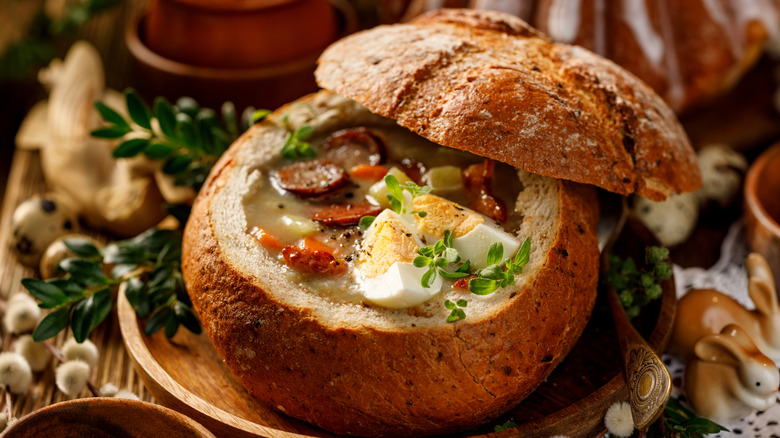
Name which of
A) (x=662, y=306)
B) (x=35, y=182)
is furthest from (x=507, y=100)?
(x=35, y=182)

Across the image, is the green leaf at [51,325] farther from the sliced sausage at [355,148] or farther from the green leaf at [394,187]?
the green leaf at [394,187]

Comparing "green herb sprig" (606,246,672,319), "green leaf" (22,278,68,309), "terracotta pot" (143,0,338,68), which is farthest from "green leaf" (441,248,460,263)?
"terracotta pot" (143,0,338,68)

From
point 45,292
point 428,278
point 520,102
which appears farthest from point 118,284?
point 520,102

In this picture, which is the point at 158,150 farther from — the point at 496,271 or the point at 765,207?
the point at 765,207

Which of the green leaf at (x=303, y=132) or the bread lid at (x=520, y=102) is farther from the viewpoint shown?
the green leaf at (x=303, y=132)

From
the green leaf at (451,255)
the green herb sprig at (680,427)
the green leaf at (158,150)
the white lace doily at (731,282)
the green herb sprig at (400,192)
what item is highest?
the green herb sprig at (400,192)

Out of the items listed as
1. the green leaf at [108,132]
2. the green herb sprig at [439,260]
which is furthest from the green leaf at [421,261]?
the green leaf at [108,132]
